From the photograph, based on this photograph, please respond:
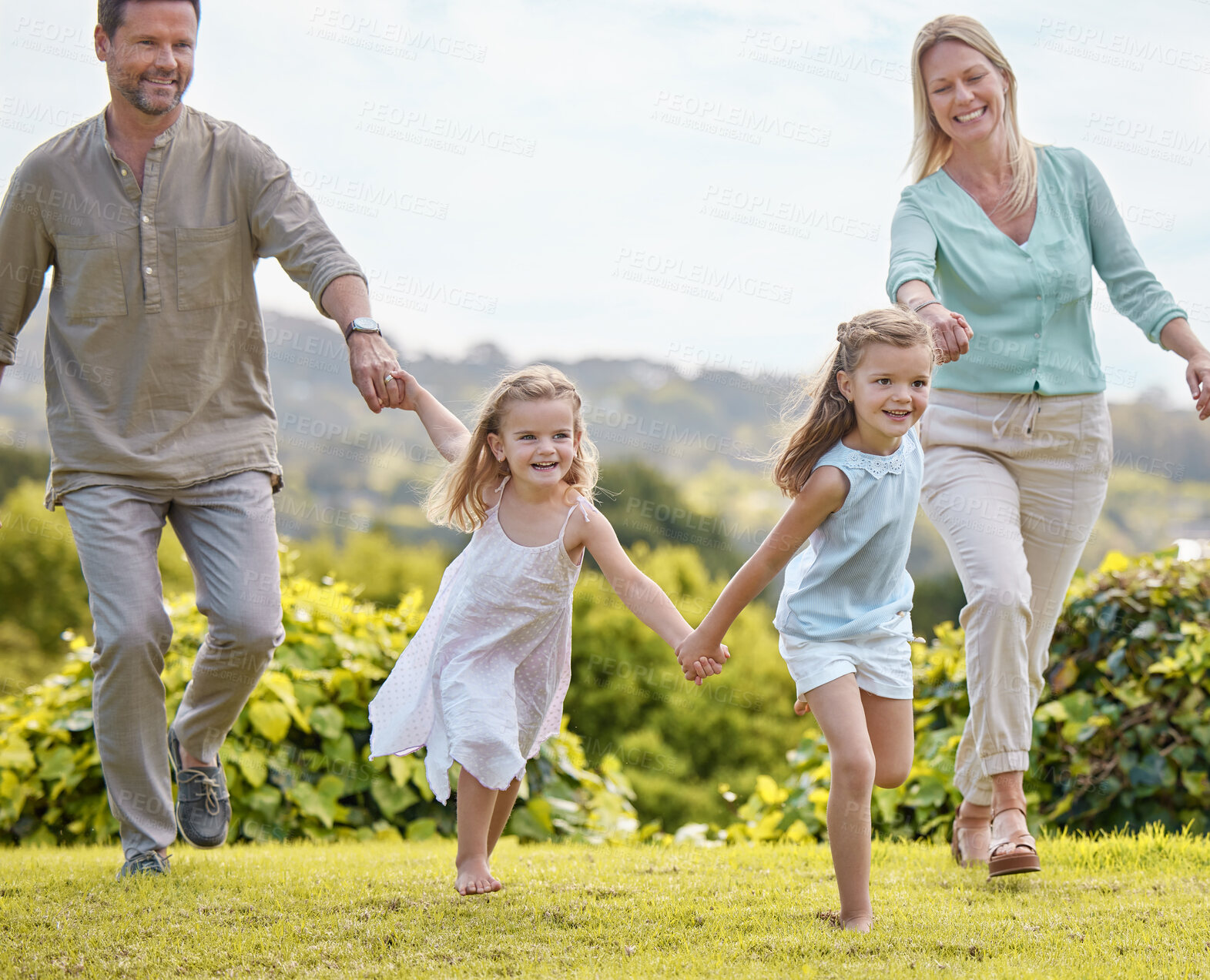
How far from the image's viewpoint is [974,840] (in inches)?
157

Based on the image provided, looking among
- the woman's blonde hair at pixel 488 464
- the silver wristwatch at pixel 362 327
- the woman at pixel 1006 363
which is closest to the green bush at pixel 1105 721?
the woman at pixel 1006 363

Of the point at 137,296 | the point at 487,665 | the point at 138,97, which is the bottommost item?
the point at 487,665

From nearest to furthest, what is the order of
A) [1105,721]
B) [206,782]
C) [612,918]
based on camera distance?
[612,918], [206,782], [1105,721]

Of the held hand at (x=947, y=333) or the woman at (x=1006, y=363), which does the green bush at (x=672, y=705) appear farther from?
the held hand at (x=947, y=333)

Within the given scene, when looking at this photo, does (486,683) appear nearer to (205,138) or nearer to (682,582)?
(205,138)

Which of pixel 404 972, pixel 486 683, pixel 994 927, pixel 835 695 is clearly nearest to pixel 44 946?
pixel 404 972

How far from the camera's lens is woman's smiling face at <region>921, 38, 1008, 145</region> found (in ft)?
12.8

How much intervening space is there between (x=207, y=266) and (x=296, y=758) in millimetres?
2451

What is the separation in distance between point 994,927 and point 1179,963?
448mm

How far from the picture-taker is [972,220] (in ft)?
13.0

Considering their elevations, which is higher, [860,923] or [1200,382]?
[1200,382]

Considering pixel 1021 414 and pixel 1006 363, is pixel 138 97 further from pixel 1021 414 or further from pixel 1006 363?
pixel 1021 414

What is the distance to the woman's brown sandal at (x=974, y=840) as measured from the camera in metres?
3.97

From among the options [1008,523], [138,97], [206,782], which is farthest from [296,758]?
[1008,523]
